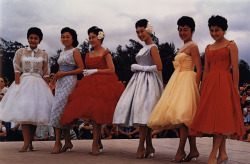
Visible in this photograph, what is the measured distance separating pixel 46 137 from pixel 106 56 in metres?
3.60

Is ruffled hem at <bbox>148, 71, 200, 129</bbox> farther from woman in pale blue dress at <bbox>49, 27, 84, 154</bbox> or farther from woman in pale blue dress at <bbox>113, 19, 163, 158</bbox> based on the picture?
woman in pale blue dress at <bbox>49, 27, 84, 154</bbox>

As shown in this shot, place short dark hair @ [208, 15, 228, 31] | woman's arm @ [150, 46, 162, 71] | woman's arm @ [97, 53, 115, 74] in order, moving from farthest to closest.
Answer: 1. woman's arm @ [97, 53, 115, 74]
2. woman's arm @ [150, 46, 162, 71]
3. short dark hair @ [208, 15, 228, 31]

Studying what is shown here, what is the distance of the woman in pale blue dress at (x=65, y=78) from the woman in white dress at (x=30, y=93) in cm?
22

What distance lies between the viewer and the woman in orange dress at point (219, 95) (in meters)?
4.07

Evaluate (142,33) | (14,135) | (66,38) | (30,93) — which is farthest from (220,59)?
(14,135)

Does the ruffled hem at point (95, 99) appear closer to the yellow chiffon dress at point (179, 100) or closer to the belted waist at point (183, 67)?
the yellow chiffon dress at point (179, 100)

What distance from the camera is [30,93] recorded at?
575 cm

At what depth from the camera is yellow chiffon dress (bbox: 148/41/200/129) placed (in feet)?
14.7

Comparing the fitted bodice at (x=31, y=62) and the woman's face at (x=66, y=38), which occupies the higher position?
the woman's face at (x=66, y=38)

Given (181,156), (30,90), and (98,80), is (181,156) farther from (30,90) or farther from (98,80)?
(30,90)

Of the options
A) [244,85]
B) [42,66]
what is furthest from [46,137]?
[244,85]

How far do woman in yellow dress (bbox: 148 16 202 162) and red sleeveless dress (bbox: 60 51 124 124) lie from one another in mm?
868

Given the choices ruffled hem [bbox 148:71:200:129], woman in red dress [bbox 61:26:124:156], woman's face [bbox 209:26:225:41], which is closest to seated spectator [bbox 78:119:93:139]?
woman in red dress [bbox 61:26:124:156]

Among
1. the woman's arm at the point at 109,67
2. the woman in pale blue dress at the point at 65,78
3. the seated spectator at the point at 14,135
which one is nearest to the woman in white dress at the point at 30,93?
the woman in pale blue dress at the point at 65,78
